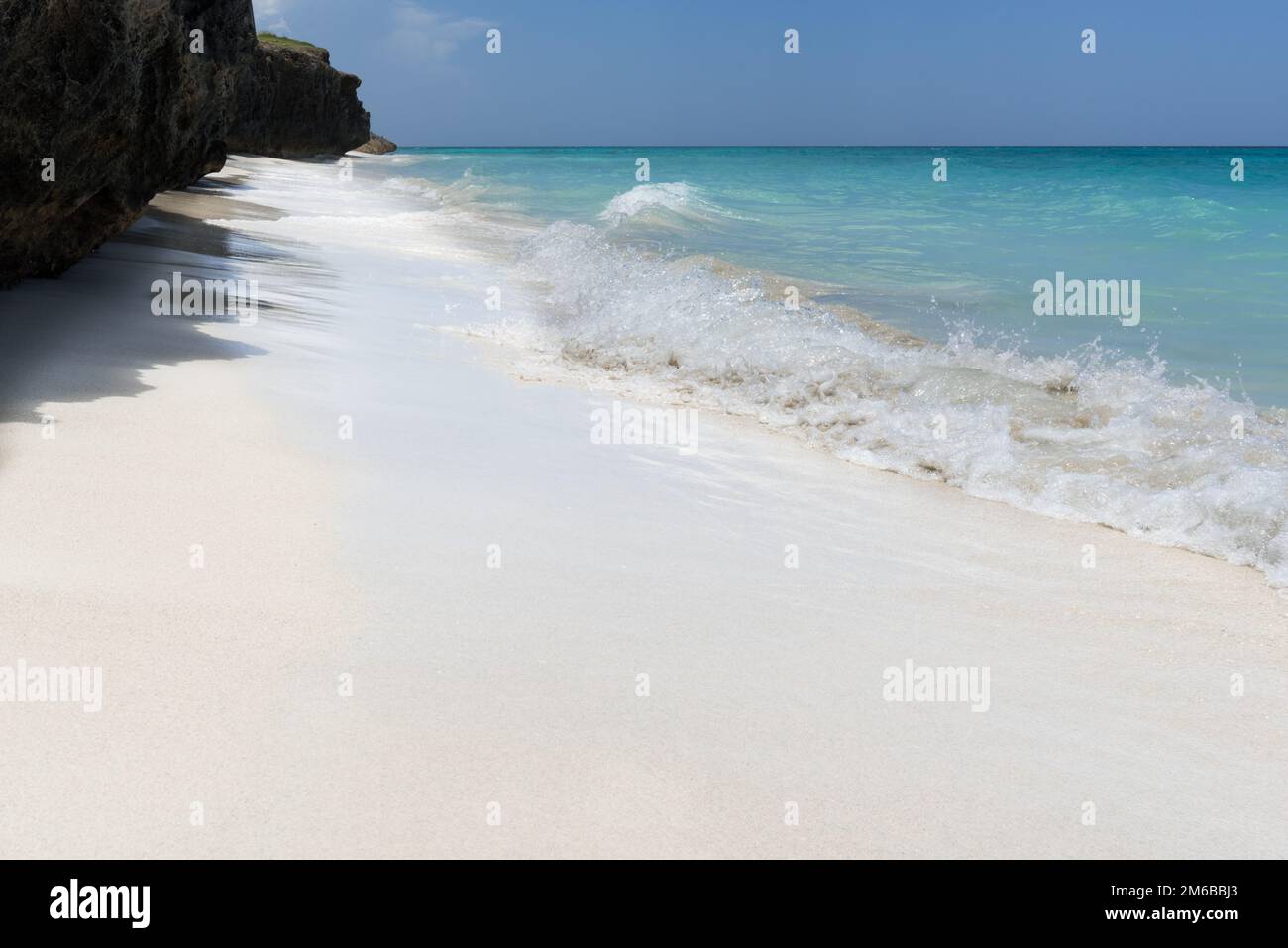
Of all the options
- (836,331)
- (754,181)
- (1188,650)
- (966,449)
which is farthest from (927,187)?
(1188,650)

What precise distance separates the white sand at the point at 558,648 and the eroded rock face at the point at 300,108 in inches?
1169

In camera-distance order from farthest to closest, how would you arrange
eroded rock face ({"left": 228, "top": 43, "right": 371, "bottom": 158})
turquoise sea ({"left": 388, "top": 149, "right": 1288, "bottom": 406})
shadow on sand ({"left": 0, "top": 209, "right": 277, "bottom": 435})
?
eroded rock face ({"left": 228, "top": 43, "right": 371, "bottom": 158}), turquoise sea ({"left": 388, "top": 149, "right": 1288, "bottom": 406}), shadow on sand ({"left": 0, "top": 209, "right": 277, "bottom": 435})

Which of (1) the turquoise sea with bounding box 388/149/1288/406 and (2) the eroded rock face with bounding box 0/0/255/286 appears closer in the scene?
(2) the eroded rock face with bounding box 0/0/255/286

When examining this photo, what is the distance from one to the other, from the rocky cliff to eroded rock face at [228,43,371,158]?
23457 millimetres

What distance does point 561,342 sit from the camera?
8414 mm

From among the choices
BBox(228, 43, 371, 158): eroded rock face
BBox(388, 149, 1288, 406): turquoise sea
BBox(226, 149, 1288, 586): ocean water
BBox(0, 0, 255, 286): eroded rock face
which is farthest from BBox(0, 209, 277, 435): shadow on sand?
BBox(228, 43, 371, 158): eroded rock face

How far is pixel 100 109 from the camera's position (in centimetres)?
622

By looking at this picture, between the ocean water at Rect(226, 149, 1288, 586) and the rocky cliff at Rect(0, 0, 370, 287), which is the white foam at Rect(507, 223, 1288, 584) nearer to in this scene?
the ocean water at Rect(226, 149, 1288, 586)

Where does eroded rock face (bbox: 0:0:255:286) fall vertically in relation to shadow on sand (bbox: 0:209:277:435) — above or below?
above

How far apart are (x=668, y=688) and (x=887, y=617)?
0.99 metres

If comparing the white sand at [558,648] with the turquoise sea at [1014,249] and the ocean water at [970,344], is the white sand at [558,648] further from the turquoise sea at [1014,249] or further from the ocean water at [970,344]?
the turquoise sea at [1014,249]

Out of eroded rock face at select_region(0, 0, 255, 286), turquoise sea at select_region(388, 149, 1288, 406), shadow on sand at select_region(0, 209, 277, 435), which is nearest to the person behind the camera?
shadow on sand at select_region(0, 209, 277, 435)

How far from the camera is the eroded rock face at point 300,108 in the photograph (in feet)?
116

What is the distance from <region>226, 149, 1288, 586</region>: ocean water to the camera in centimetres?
520
